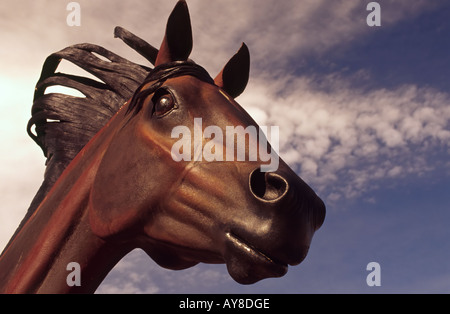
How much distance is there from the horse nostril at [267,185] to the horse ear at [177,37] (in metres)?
1.24

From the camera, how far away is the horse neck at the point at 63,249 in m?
2.58

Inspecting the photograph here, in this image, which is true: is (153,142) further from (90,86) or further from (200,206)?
(90,86)

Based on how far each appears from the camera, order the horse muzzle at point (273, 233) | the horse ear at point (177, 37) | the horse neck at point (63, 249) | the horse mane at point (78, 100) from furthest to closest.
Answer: the horse mane at point (78, 100), the horse ear at point (177, 37), the horse neck at point (63, 249), the horse muzzle at point (273, 233)

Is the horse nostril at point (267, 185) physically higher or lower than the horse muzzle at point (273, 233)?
higher

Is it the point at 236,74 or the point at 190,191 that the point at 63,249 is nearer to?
the point at 190,191

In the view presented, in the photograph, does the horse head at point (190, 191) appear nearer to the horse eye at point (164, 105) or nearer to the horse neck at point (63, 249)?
the horse eye at point (164, 105)

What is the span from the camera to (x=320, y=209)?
2.24 metres

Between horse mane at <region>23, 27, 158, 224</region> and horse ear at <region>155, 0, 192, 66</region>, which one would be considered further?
horse mane at <region>23, 27, 158, 224</region>

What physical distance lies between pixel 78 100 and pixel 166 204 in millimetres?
1694

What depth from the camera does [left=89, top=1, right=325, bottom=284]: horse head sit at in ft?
6.86

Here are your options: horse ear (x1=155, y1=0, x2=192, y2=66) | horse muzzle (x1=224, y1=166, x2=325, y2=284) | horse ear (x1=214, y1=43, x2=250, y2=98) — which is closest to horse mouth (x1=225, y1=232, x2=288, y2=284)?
horse muzzle (x1=224, y1=166, x2=325, y2=284)

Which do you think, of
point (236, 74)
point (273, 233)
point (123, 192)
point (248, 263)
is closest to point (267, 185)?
point (273, 233)

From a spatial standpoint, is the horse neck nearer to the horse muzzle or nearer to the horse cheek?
the horse cheek

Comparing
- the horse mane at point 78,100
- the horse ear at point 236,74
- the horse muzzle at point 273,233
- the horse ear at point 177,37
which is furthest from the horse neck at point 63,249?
the horse ear at point 236,74
